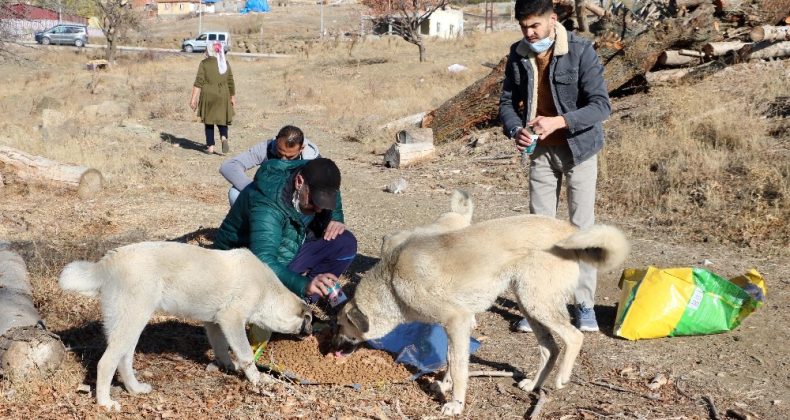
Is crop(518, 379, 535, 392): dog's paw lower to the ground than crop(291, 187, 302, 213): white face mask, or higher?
lower

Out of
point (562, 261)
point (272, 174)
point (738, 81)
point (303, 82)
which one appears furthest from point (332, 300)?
point (303, 82)

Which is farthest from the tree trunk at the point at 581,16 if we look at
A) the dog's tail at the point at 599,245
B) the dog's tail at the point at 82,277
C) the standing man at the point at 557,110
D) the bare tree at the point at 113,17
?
the bare tree at the point at 113,17

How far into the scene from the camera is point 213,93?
14.1 meters

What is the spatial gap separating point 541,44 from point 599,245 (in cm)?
160

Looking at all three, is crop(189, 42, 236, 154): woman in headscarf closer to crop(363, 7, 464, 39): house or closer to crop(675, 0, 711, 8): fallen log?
crop(675, 0, 711, 8): fallen log

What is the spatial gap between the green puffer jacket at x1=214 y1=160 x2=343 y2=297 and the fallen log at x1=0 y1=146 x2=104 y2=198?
5.80 metres

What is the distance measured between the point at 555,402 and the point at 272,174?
7.44 ft

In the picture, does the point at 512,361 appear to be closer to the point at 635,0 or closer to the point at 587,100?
the point at 587,100

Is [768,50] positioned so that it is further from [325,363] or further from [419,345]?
[325,363]

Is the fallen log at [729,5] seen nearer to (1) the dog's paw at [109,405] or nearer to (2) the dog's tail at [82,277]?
(2) the dog's tail at [82,277]

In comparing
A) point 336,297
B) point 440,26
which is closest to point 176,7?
point 440,26

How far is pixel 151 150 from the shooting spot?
1430 centimetres

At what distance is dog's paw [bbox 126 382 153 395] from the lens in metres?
4.34

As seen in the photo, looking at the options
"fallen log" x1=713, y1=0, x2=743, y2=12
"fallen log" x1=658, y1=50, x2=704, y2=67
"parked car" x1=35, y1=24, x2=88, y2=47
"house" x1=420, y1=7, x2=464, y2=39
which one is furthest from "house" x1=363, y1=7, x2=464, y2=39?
"fallen log" x1=658, y1=50, x2=704, y2=67
